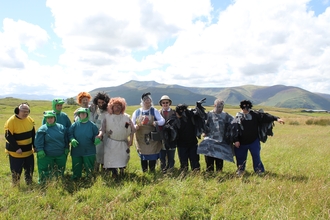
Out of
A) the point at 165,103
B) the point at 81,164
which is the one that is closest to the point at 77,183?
the point at 81,164

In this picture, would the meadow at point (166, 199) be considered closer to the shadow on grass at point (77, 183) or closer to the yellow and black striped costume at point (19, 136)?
the shadow on grass at point (77, 183)

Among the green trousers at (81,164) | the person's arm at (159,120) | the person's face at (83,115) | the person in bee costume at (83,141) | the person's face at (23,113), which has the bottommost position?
the green trousers at (81,164)

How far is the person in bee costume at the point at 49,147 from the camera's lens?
20.1 feet

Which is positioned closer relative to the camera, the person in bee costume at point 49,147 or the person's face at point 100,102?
the person in bee costume at point 49,147

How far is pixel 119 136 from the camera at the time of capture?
654 cm

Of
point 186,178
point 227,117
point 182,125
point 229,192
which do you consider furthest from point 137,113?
point 229,192

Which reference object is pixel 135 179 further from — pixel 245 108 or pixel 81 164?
pixel 245 108

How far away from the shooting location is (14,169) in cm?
622

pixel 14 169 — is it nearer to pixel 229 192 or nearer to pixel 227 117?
pixel 229 192

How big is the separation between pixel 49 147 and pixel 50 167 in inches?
21.6

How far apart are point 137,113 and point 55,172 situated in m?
2.65

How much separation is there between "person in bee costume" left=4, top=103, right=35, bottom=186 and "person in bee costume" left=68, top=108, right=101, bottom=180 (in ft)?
3.47

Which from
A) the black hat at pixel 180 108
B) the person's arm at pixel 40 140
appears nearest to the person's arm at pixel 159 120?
the black hat at pixel 180 108

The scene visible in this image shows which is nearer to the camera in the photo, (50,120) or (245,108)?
(50,120)
